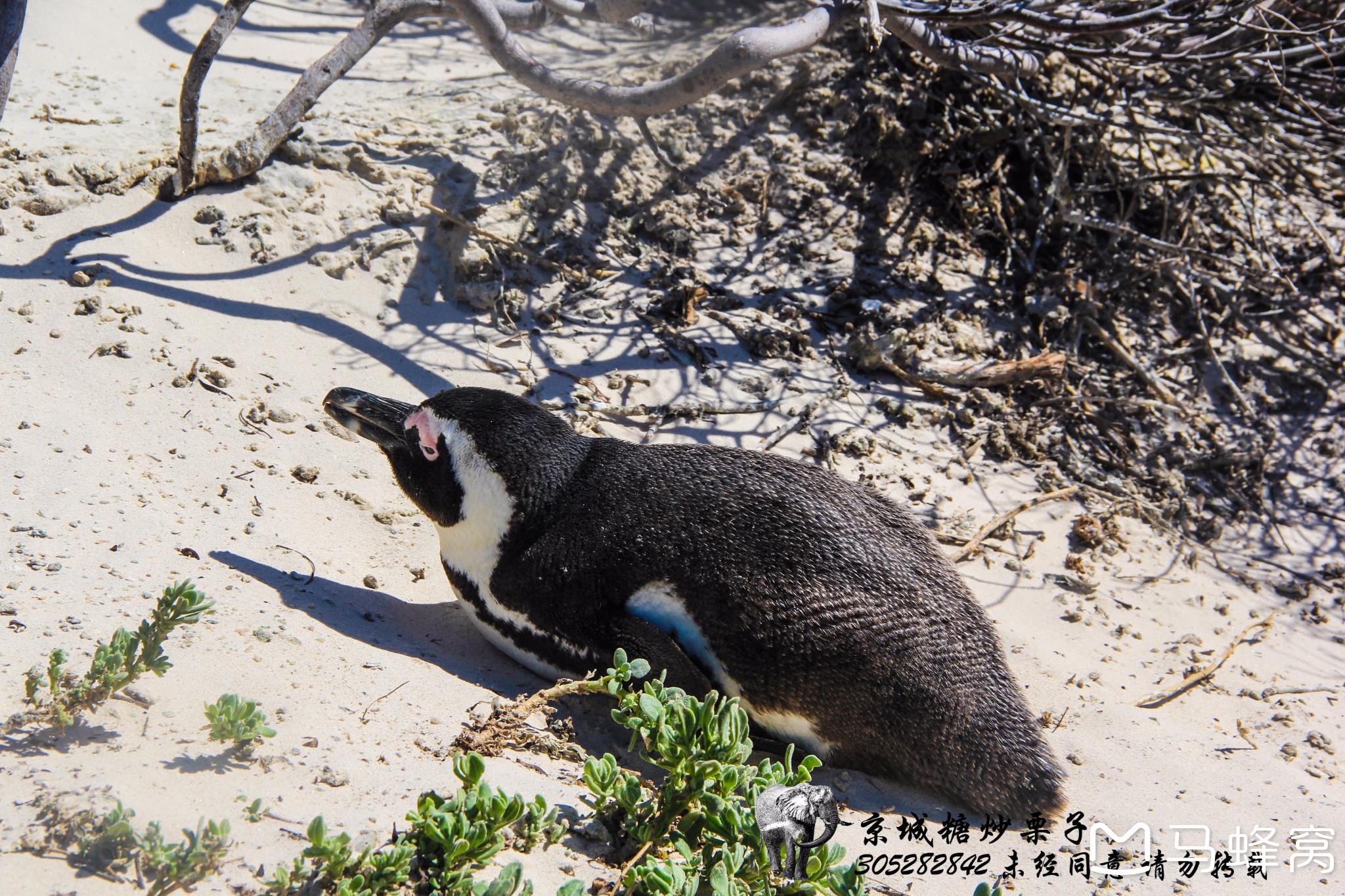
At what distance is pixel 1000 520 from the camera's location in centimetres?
378

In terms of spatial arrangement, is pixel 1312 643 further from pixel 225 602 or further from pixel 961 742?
pixel 225 602

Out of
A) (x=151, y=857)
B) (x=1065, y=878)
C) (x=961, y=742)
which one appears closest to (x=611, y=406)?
(x=961, y=742)

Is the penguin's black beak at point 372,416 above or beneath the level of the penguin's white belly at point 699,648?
above

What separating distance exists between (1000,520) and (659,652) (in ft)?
6.07

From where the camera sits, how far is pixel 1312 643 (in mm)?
3639

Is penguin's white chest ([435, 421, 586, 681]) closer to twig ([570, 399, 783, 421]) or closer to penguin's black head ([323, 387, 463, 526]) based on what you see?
penguin's black head ([323, 387, 463, 526])

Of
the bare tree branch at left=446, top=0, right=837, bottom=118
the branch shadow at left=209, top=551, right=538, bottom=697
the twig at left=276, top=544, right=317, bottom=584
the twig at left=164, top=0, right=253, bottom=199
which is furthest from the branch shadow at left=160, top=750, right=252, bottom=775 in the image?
the twig at left=164, top=0, right=253, bottom=199

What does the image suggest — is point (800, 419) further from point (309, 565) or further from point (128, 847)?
point (128, 847)

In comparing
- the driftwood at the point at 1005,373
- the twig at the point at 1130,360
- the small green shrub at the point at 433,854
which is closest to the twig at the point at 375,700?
the small green shrub at the point at 433,854

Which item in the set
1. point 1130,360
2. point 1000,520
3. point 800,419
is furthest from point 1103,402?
point 800,419

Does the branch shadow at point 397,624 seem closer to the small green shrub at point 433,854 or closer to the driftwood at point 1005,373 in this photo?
the small green shrub at point 433,854

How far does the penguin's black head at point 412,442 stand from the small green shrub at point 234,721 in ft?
3.42

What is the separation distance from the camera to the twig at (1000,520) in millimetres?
3609

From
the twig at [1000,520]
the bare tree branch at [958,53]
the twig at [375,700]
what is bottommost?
the twig at [375,700]
